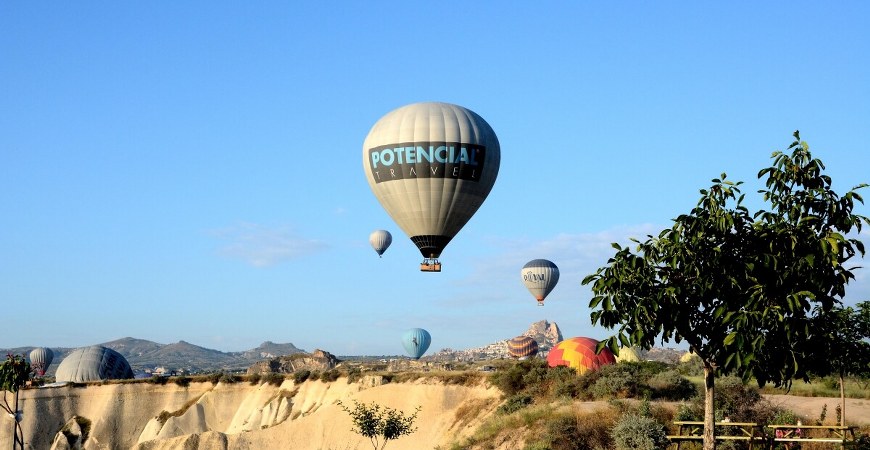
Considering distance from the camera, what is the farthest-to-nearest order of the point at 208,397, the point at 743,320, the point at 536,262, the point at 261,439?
the point at 536,262 → the point at 208,397 → the point at 261,439 → the point at 743,320

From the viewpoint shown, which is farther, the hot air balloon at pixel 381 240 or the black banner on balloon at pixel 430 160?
the hot air balloon at pixel 381 240

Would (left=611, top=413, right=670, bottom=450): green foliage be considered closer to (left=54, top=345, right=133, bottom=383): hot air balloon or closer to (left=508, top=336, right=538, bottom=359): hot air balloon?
(left=54, top=345, right=133, bottom=383): hot air balloon

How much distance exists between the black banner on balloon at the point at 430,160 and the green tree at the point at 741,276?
33842 mm

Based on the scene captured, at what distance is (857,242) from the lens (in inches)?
743

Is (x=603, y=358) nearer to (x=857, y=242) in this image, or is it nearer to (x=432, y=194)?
(x=432, y=194)

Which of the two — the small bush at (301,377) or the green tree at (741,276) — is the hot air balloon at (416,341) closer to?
the small bush at (301,377)

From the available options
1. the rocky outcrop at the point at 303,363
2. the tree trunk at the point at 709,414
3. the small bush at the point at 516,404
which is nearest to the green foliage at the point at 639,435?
the tree trunk at the point at 709,414

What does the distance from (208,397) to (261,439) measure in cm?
2638

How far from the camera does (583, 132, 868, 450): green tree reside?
19500 mm

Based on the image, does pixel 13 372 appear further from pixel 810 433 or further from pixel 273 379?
pixel 810 433

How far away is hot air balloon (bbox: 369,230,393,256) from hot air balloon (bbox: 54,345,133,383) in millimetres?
42360

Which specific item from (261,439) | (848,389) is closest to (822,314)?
(848,389)

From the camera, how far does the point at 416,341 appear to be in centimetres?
18150

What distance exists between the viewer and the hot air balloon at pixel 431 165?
54.5m
